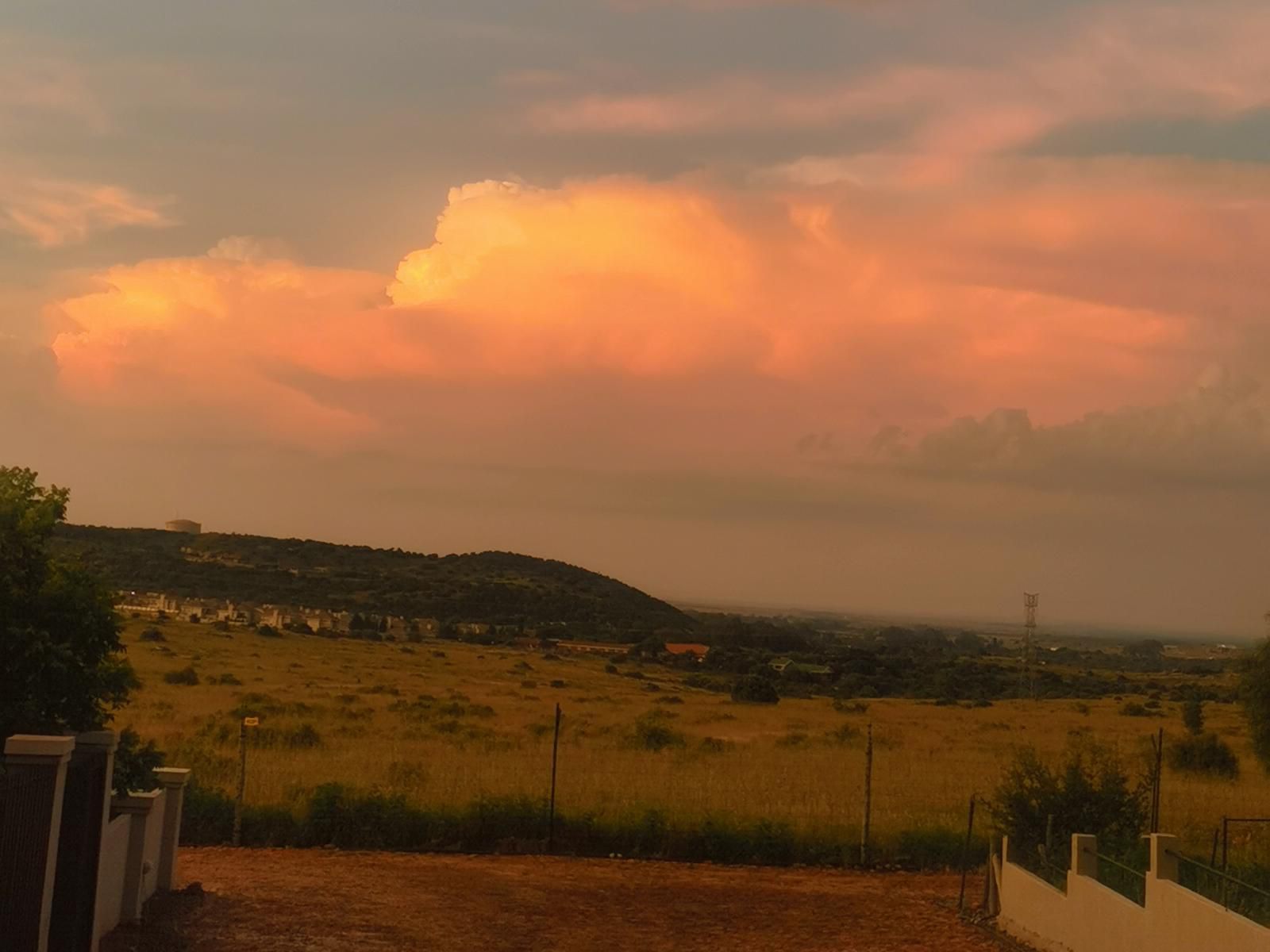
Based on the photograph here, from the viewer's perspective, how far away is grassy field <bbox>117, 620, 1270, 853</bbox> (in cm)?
2386

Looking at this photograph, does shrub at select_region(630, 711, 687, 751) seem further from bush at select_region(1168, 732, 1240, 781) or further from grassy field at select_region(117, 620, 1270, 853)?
bush at select_region(1168, 732, 1240, 781)

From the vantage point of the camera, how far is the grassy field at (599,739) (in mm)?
23859

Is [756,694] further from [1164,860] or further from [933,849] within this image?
[1164,860]

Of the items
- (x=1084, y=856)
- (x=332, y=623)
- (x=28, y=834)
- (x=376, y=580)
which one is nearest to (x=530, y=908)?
(x=1084, y=856)

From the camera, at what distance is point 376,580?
4363 inches

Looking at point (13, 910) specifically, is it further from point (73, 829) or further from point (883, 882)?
point (883, 882)

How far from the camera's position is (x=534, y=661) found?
6831 centimetres

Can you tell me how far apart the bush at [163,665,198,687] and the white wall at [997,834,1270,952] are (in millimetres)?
34683

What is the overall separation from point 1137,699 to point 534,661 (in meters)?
31.1

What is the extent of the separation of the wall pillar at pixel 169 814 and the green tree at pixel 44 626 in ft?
7.58

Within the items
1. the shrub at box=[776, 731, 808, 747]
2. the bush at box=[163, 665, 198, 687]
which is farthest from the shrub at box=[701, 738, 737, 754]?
the bush at box=[163, 665, 198, 687]

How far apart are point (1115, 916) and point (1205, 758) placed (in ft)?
83.0

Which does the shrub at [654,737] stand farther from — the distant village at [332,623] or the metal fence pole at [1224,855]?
the distant village at [332,623]

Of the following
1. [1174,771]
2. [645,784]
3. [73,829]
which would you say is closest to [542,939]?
[73,829]
